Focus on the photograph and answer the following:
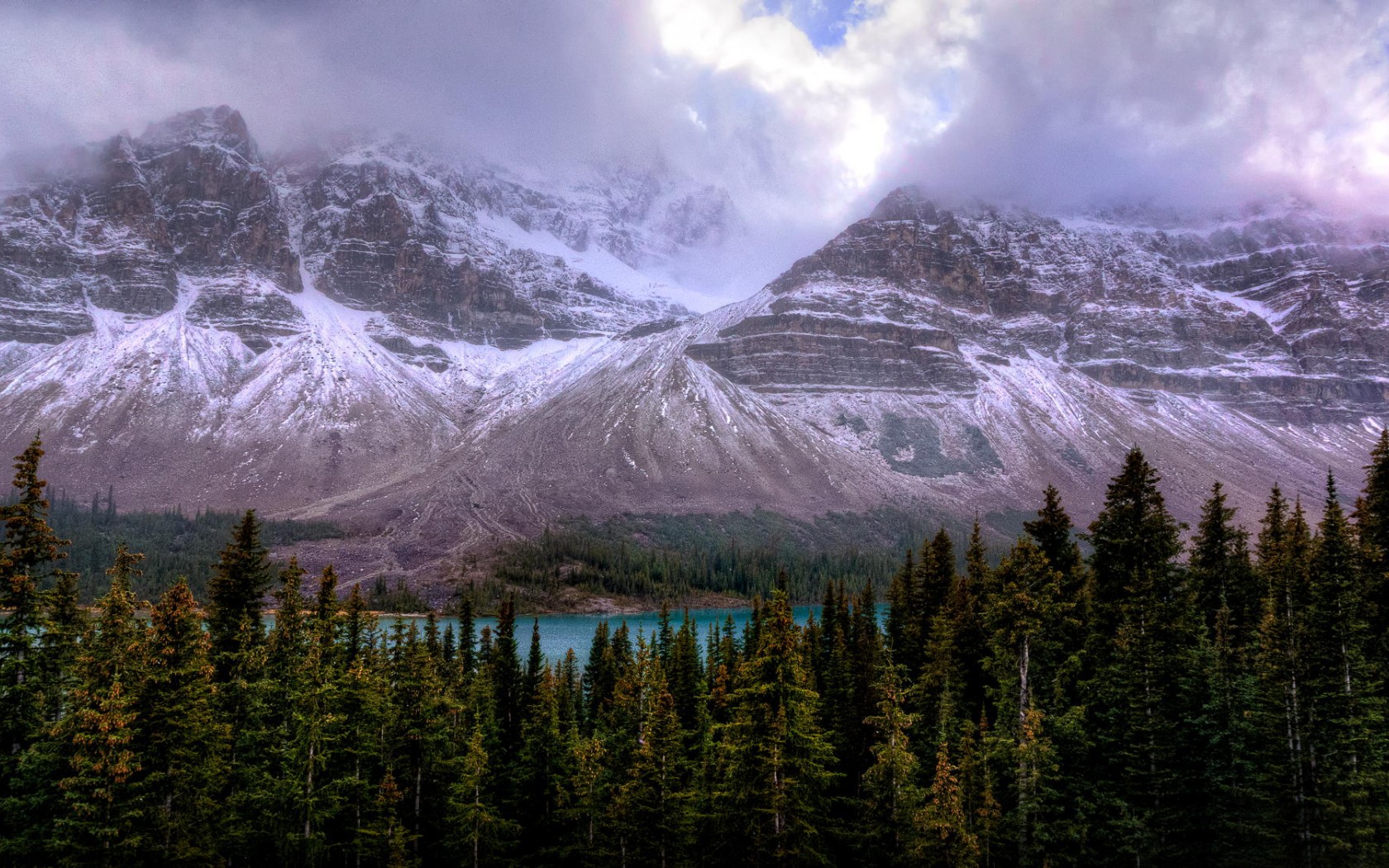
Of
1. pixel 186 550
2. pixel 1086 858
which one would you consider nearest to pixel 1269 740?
pixel 1086 858

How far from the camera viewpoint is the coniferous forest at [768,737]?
27.5 meters

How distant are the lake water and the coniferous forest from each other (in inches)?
2564

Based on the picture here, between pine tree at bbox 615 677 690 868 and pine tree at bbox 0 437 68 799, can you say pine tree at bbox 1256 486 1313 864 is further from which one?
pine tree at bbox 0 437 68 799

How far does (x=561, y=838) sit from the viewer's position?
138ft

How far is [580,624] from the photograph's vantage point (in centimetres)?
15725

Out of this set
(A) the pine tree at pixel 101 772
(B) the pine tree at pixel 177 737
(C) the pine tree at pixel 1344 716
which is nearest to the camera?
(A) the pine tree at pixel 101 772

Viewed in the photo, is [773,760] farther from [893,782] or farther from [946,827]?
[946,827]

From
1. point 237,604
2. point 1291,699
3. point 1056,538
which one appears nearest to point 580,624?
point 237,604

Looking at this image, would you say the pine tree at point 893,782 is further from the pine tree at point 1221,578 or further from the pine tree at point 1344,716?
the pine tree at point 1221,578

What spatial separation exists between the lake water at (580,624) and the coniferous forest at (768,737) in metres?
65.1

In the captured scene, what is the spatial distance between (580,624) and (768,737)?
133117 mm

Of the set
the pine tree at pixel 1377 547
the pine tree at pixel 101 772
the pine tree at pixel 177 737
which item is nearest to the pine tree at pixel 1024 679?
the pine tree at pixel 1377 547

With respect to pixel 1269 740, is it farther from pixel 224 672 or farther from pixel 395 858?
pixel 224 672

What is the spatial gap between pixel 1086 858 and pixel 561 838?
24.2 m
